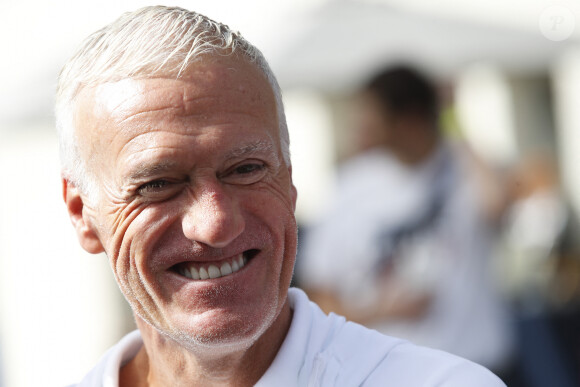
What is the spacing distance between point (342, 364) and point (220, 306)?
1.19 feet

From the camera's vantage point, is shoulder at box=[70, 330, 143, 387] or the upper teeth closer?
the upper teeth

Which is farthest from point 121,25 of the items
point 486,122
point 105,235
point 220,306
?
point 486,122

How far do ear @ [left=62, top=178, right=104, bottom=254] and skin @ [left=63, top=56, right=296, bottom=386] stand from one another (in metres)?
0.15

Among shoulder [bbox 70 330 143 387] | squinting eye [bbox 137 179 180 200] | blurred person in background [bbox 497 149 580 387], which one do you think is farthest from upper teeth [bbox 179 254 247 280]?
blurred person in background [bbox 497 149 580 387]

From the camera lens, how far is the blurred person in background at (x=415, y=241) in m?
4.49

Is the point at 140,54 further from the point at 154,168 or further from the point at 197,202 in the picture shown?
the point at 197,202

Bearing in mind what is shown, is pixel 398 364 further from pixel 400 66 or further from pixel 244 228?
pixel 400 66

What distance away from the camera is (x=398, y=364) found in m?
2.21

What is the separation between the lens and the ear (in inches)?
94.3

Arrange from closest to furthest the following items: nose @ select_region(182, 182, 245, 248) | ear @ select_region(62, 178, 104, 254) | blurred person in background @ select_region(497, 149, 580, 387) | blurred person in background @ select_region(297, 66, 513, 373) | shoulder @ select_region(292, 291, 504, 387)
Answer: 1. nose @ select_region(182, 182, 245, 248)
2. shoulder @ select_region(292, 291, 504, 387)
3. ear @ select_region(62, 178, 104, 254)
4. blurred person in background @ select_region(297, 66, 513, 373)
5. blurred person in background @ select_region(497, 149, 580, 387)

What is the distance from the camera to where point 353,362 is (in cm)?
223

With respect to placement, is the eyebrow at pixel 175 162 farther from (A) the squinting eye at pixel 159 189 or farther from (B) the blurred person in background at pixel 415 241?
(B) the blurred person in background at pixel 415 241

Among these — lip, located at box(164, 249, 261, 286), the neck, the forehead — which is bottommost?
the neck

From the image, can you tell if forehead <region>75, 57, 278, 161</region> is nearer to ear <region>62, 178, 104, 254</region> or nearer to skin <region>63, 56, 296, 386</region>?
skin <region>63, 56, 296, 386</region>
